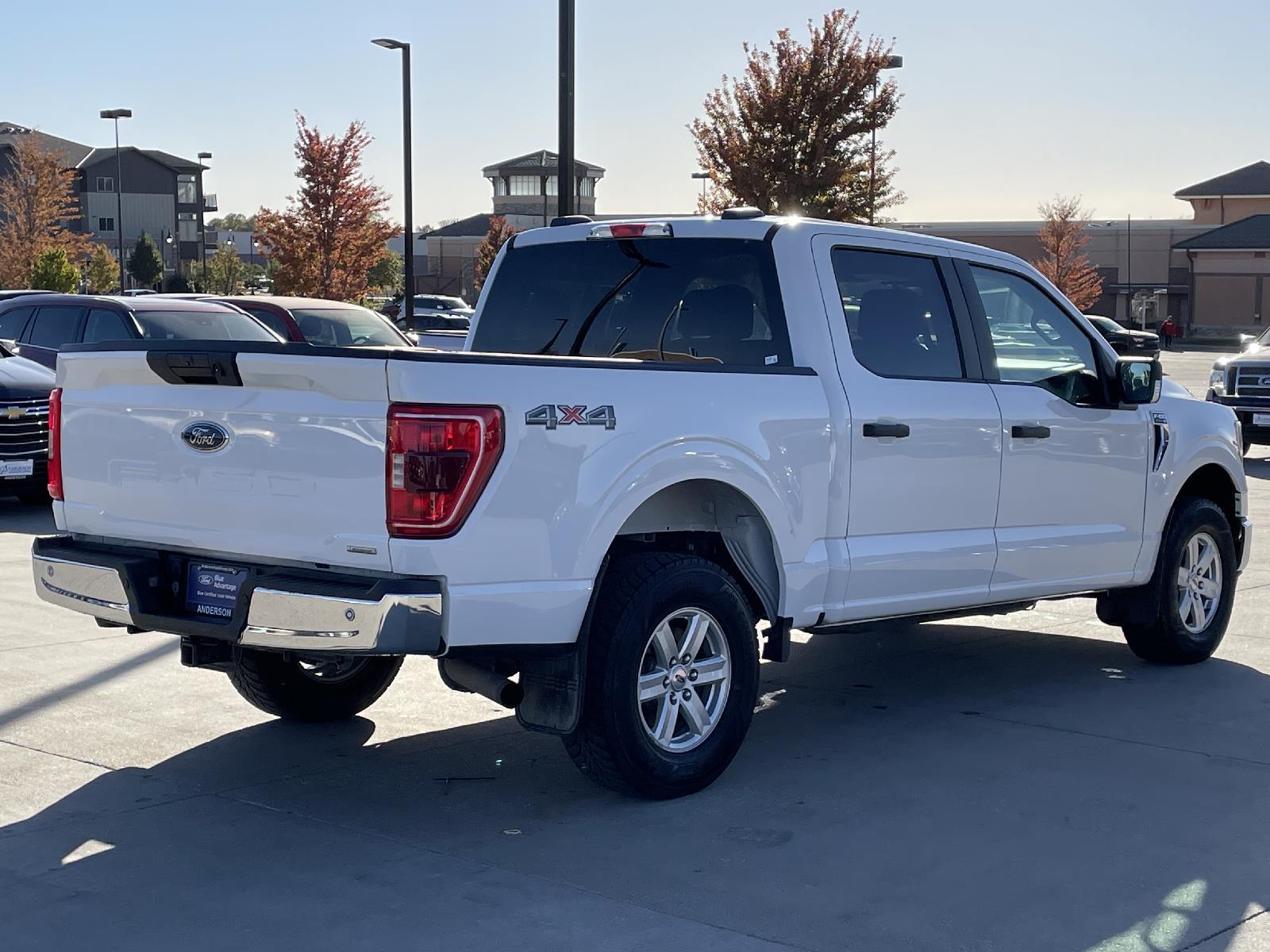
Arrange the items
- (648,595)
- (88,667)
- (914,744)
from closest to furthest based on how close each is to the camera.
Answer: (648,595) → (914,744) → (88,667)

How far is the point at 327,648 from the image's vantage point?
4.95 m

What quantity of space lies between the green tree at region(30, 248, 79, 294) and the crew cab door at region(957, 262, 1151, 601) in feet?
169

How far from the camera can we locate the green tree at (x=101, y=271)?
81562mm

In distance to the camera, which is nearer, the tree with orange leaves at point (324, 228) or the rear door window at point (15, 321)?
the rear door window at point (15, 321)

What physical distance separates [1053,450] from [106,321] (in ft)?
37.4

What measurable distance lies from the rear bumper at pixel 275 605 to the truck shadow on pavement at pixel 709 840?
665 millimetres

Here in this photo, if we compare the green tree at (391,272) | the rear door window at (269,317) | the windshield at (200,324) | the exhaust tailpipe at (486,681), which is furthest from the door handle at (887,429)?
the green tree at (391,272)

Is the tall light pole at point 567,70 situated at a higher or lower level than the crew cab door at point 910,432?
higher

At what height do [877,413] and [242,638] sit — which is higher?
[877,413]

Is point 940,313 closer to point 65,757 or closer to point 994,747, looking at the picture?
point 994,747

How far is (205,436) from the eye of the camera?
5.27m

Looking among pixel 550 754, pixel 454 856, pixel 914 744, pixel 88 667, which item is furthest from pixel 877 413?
pixel 88 667

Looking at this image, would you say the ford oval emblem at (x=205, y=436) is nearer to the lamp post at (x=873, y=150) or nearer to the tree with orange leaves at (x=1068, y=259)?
the lamp post at (x=873, y=150)

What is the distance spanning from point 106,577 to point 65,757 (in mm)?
986
